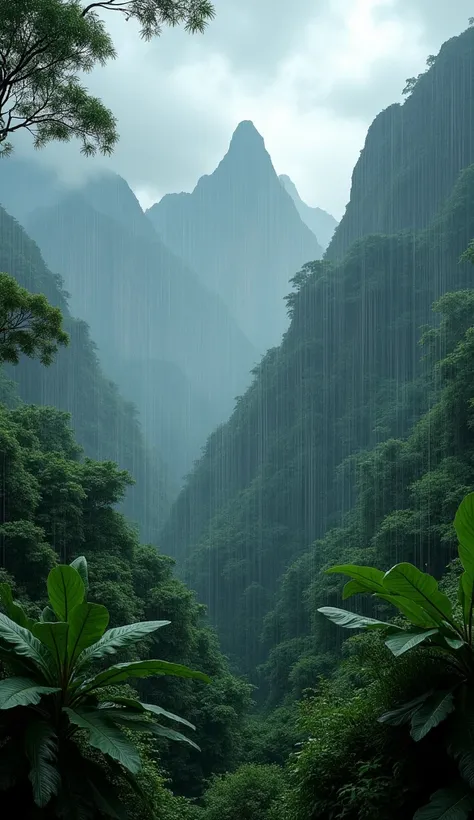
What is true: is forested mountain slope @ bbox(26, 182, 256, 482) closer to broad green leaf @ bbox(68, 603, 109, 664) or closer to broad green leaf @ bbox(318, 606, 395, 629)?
broad green leaf @ bbox(318, 606, 395, 629)

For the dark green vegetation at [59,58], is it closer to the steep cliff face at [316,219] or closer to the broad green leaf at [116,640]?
the broad green leaf at [116,640]

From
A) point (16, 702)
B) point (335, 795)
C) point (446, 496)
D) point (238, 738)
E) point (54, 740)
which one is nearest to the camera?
point (16, 702)

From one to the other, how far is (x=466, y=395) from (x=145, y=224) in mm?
96441

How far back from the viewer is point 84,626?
2924 millimetres

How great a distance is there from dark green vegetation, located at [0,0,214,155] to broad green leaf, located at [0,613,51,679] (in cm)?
400

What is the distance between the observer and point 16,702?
98.0 inches

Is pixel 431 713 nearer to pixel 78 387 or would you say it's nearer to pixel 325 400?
pixel 325 400

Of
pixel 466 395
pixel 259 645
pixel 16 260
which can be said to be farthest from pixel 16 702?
pixel 16 260

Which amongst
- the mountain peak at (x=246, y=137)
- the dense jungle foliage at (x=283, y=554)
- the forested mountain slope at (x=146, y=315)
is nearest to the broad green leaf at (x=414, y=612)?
the dense jungle foliage at (x=283, y=554)

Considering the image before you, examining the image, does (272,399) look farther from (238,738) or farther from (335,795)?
(335,795)

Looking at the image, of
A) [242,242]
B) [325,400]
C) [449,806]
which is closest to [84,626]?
[449,806]

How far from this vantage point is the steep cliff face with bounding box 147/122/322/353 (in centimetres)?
11838

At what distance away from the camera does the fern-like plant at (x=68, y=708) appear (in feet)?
8.60

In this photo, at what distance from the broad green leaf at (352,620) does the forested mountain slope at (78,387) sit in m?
38.6
